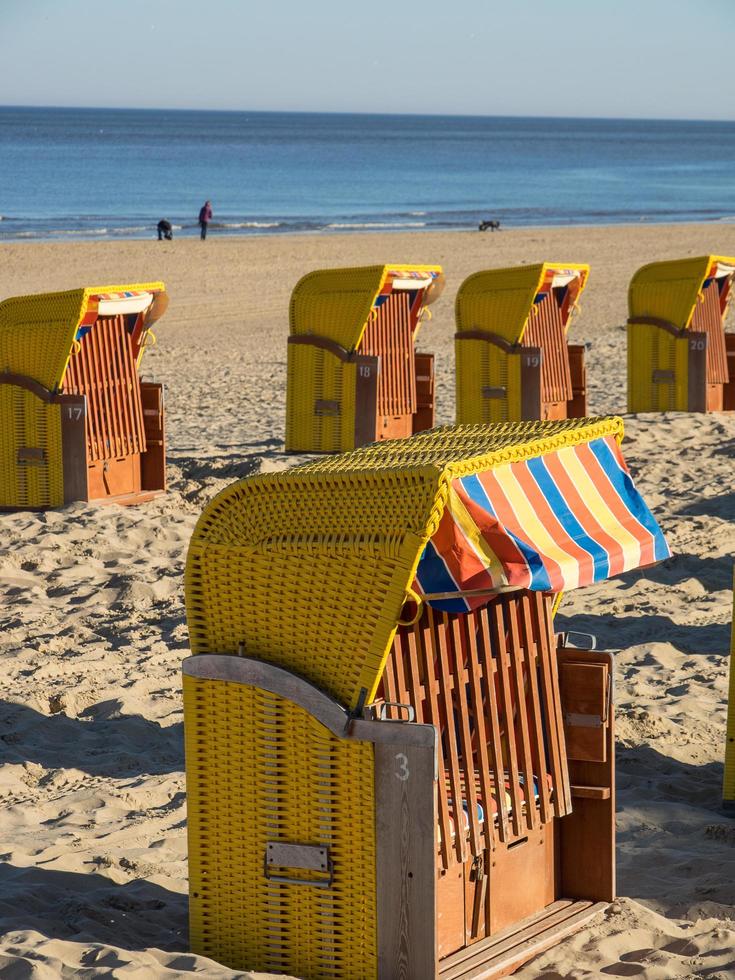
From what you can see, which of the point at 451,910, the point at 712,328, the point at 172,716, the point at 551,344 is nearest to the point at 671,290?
the point at 712,328

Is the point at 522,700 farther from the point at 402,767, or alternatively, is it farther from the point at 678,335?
the point at 678,335

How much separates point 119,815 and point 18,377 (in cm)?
451

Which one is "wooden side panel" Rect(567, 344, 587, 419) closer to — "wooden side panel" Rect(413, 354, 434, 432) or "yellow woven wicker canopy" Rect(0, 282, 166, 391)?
"wooden side panel" Rect(413, 354, 434, 432)

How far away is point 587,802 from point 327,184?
60176 millimetres

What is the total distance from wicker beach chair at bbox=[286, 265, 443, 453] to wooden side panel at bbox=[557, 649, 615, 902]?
20.9ft

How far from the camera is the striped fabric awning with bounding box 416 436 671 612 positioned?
3.30 m

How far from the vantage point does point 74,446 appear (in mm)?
8828

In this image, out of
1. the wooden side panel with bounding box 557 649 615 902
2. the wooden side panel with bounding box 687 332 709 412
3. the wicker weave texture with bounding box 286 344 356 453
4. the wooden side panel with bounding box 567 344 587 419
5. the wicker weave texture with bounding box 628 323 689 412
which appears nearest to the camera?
the wooden side panel with bounding box 557 649 615 902

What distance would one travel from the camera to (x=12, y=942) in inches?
145

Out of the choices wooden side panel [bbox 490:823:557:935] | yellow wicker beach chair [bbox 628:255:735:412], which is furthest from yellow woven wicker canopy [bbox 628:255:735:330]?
wooden side panel [bbox 490:823:557:935]

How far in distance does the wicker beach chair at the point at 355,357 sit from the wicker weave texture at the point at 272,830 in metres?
6.78

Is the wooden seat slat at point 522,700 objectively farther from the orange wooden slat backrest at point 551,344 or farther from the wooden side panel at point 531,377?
the orange wooden slat backrest at point 551,344

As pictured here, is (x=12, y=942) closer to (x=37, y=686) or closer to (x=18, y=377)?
(x=37, y=686)

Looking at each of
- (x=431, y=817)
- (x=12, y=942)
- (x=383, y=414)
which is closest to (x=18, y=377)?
(x=383, y=414)
